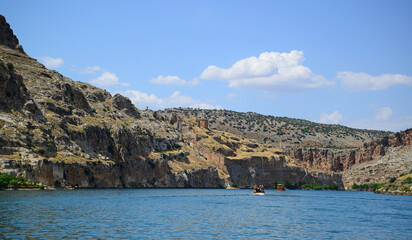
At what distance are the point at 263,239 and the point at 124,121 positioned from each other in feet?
465

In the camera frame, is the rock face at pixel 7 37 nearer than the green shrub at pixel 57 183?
No

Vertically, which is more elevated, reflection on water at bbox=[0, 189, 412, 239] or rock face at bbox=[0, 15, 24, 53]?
rock face at bbox=[0, 15, 24, 53]

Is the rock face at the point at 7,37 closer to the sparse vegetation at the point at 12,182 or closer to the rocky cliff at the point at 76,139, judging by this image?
the rocky cliff at the point at 76,139

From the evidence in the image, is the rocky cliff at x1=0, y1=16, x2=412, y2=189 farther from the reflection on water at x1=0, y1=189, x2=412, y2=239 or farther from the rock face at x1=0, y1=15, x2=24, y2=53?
the reflection on water at x1=0, y1=189, x2=412, y2=239

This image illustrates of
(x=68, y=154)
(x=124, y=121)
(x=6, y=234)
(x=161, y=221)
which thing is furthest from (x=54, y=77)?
(x=6, y=234)

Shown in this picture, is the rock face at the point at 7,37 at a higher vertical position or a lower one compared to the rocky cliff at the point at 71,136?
higher

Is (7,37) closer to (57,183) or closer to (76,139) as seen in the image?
(76,139)

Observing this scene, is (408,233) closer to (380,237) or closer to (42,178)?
(380,237)

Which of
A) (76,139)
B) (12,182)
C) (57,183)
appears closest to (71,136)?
(76,139)

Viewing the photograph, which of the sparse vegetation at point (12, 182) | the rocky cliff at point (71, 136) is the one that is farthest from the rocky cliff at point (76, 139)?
the sparse vegetation at point (12, 182)

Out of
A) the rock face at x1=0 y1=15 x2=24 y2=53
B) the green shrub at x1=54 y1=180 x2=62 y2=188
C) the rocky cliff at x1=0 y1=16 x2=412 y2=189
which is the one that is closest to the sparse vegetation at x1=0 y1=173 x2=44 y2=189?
the rocky cliff at x1=0 y1=16 x2=412 y2=189

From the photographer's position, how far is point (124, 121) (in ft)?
595

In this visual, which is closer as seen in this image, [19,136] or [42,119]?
[19,136]

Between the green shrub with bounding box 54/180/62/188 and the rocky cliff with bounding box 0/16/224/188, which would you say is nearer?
the rocky cliff with bounding box 0/16/224/188
